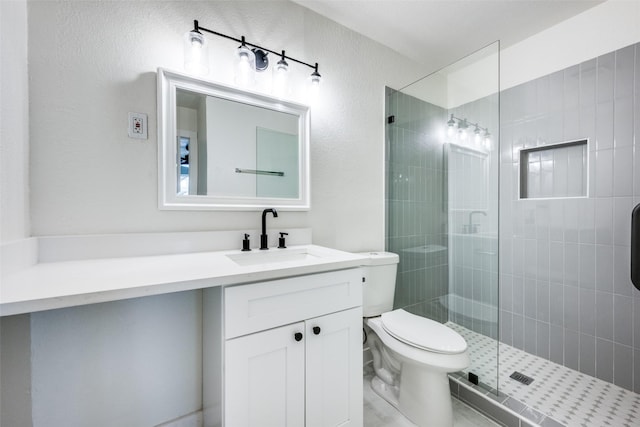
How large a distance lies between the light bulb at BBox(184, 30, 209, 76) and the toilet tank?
137 centimetres

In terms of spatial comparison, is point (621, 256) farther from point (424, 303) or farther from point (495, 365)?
point (424, 303)

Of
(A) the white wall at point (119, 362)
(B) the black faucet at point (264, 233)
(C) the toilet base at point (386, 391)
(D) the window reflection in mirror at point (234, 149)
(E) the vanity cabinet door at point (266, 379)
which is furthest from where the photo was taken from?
(C) the toilet base at point (386, 391)

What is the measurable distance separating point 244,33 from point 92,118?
2.81 ft

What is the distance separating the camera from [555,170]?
74.8 inches

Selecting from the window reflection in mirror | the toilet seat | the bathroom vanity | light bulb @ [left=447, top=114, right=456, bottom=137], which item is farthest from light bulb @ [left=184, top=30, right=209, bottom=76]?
the toilet seat

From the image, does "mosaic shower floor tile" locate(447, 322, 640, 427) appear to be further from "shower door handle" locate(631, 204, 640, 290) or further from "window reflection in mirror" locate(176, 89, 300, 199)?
"window reflection in mirror" locate(176, 89, 300, 199)

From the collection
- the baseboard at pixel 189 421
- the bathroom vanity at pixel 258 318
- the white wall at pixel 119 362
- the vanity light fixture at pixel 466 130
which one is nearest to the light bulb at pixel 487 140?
the vanity light fixture at pixel 466 130

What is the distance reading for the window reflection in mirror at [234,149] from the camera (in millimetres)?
1258

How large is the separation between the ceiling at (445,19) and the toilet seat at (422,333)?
1925 mm

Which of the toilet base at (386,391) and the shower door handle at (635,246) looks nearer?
the shower door handle at (635,246)

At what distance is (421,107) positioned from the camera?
1.96m

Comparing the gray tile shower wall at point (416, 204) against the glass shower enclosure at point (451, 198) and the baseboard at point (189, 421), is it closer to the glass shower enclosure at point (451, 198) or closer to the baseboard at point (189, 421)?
the glass shower enclosure at point (451, 198)

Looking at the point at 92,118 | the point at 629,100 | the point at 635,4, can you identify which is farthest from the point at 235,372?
the point at 635,4

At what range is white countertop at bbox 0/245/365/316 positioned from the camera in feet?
2.11
